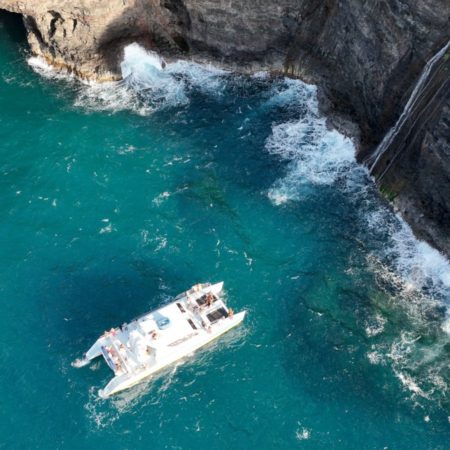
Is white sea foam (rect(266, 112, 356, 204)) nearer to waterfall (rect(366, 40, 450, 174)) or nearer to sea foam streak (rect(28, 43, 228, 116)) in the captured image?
waterfall (rect(366, 40, 450, 174))

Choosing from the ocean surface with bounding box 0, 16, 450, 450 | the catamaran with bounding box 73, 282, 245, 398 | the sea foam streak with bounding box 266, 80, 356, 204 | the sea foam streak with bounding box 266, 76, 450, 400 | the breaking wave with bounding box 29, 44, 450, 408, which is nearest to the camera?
the ocean surface with bounding box 0, 16, 450, 450

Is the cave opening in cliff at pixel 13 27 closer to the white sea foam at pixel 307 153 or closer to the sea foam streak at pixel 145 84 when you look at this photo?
the sea foam streak at pixel 145 84

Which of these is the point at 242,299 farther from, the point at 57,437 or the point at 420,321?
the point at 57,437

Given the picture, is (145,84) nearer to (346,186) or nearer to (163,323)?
(346,186)

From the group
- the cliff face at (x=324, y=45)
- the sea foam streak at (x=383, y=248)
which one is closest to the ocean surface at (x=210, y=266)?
the sea foam streak at (x=383, y=248)

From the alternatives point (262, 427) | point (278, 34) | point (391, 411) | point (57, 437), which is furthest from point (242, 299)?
point (278, 34)

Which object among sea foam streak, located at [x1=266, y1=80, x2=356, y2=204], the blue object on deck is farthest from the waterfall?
the blue object on deck
